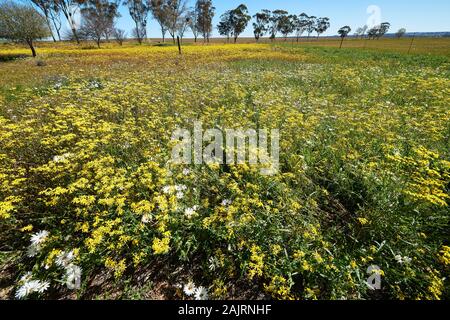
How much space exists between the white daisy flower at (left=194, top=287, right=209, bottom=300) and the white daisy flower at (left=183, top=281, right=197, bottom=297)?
0.15 feet

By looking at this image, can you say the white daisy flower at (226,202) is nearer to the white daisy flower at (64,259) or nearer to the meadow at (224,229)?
the meadow at (224,229)

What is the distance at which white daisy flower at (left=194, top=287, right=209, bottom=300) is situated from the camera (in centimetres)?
232

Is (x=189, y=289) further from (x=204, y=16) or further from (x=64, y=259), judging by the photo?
(x=204, y=16)

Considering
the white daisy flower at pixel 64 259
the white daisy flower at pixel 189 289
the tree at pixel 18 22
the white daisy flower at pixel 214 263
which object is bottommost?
the white daisy flower at pixel 189 289

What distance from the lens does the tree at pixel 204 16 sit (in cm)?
6309

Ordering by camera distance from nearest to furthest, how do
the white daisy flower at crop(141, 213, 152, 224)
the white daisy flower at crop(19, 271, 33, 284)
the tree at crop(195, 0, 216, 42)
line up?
the white daisy flower at crop(19, 271, 33, 284) → the white daisy flower at crop(141, 213, 152, 224) → the tree at crop(195, 0, 216, 42)

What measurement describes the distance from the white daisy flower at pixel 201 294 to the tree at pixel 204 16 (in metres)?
76.0

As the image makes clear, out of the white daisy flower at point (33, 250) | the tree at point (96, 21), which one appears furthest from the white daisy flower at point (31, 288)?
the tree at point (96, 21)

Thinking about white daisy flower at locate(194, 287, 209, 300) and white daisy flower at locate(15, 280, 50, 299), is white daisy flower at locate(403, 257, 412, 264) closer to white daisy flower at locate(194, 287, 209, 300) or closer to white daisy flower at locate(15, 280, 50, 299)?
white daisy flower at locate(194, 287, 209, 300)

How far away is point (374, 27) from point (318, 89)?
12083 cm

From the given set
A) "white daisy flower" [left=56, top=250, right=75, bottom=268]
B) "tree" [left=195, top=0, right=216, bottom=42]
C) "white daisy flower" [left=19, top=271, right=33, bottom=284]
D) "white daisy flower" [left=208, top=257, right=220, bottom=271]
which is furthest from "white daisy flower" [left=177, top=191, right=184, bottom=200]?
"tree" [left=195, top=0, right=216, bottom=42]

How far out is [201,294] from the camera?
2.36 metres

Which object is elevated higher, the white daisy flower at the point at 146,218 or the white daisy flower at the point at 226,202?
the white daisy flower at the point at 146,218
